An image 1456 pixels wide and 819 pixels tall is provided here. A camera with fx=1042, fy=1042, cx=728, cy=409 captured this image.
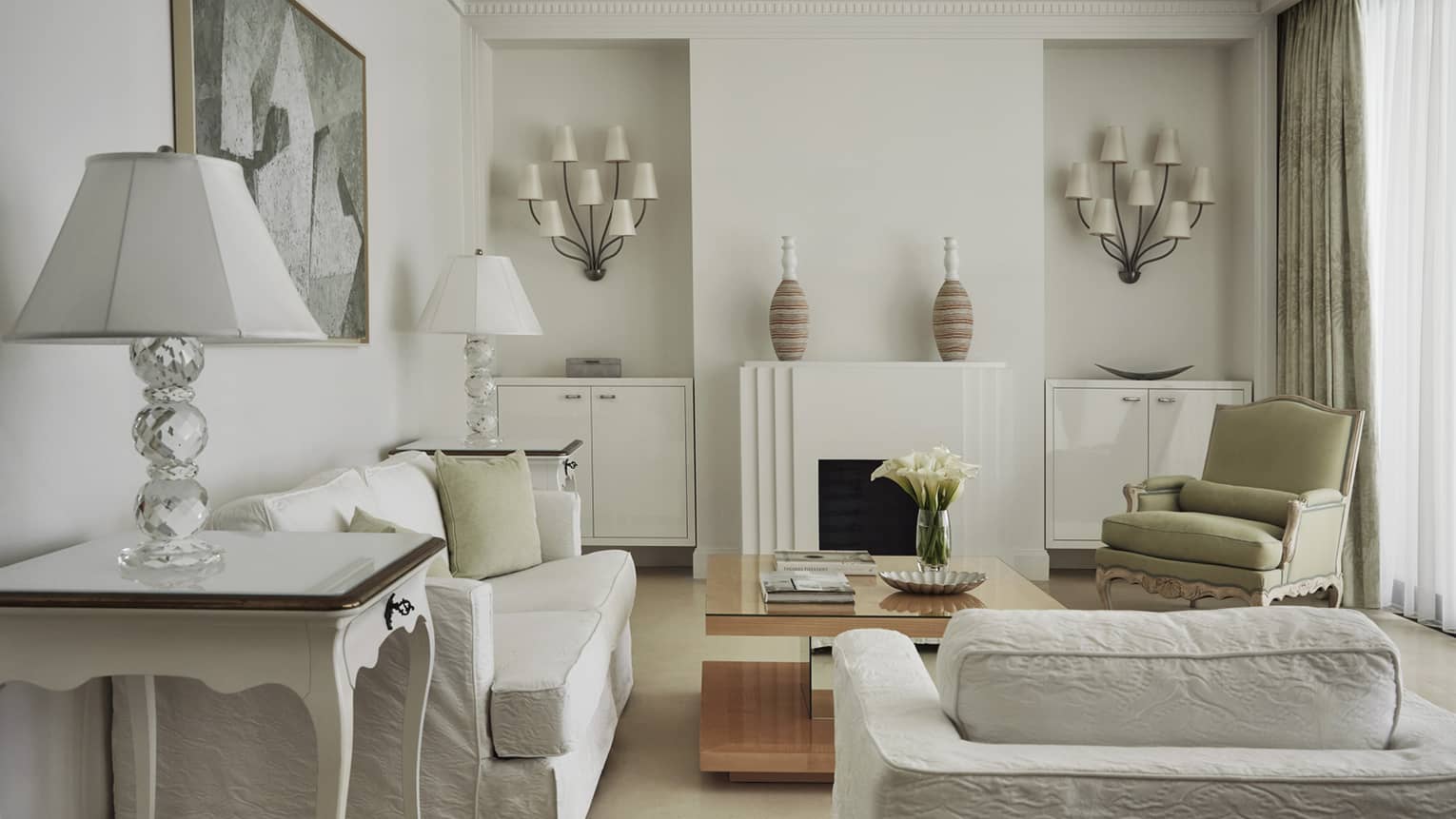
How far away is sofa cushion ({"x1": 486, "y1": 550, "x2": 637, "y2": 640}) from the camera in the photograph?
2.80 m

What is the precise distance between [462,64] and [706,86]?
3.90ft

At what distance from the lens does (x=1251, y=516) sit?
3.98m

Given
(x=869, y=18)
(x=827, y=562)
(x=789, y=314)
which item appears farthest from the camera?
(x=869, y=18)

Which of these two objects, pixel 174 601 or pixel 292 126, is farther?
pixel 292 126

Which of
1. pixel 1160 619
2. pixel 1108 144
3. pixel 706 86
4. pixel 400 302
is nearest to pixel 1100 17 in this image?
pixel 1108 144

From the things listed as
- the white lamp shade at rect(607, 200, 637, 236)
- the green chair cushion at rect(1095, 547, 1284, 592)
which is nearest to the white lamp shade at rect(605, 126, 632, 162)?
the white lamp shade at rect(607, 200, 637, 236)

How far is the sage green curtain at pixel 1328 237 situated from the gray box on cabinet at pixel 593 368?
326cm

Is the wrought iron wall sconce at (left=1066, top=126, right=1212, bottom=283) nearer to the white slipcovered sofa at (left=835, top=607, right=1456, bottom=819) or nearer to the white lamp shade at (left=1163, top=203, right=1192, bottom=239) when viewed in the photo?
the white lamp shade at (left=1163, top=203, right=1192, bottom=239)

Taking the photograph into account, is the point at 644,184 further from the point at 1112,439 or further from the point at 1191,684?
the point at 1191,684

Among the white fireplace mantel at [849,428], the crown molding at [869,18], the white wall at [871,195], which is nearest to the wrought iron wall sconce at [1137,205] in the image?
the white wall at [871,195]

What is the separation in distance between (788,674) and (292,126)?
2.17 metres

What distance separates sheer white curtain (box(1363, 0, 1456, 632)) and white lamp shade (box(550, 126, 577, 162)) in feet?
11.9

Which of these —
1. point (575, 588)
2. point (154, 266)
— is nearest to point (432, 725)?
point (575, 588)

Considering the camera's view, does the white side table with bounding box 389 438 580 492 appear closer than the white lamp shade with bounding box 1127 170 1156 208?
Yes
